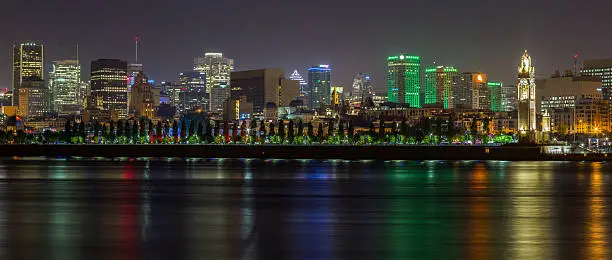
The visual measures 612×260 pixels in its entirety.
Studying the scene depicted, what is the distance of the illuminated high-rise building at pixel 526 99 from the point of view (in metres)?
124

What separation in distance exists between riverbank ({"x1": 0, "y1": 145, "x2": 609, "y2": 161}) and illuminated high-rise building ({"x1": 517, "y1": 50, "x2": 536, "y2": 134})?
1336cm

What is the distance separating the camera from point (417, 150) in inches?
4380

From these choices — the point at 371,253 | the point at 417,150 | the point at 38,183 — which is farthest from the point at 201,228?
the point at 417,150

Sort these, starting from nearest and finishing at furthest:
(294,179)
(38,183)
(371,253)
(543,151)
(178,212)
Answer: (371,253) → (178,212) → (38,183) → (294,179) → (543,151)

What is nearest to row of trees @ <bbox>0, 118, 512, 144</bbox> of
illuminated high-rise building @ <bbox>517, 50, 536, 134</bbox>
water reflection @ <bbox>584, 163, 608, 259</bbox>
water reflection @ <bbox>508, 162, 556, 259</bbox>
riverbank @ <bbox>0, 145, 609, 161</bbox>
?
illuminated high-rise building @ <bbox>517, 50, 536, 134</bbox>

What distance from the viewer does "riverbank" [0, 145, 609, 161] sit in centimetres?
10619

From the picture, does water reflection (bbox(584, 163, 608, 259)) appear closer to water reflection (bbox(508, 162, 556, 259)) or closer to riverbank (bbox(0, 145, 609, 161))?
water reflection (bbox(508, 162, 556, 259))

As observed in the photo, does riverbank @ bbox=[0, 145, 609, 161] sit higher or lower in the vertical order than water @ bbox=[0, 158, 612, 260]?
higher

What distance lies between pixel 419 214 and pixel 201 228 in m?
8.73

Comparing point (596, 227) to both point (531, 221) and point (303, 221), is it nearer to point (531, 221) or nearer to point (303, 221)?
point (531, 221)

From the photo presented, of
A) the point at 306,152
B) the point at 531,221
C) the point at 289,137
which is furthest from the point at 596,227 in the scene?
the point at 289,137

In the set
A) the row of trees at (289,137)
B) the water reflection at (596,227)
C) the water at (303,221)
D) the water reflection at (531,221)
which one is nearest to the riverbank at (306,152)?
the row of trees at (289,137)

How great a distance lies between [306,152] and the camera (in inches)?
4523

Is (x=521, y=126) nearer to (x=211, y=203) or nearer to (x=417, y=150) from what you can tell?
(x=417, y=150)
